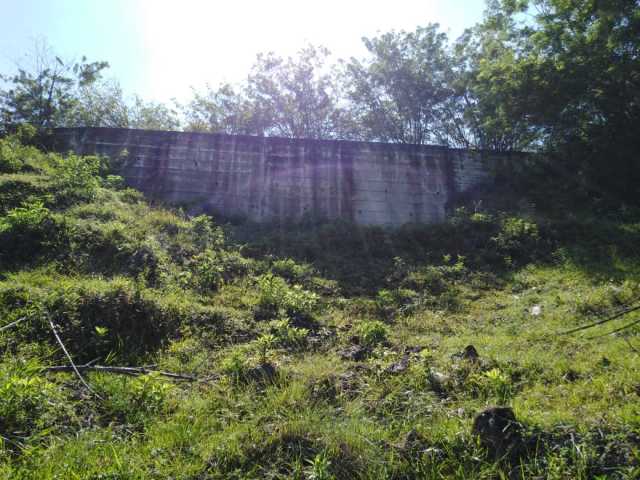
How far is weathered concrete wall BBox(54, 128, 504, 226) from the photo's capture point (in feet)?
28.2

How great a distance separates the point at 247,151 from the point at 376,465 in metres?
7.43

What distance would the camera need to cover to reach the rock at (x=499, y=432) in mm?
2357

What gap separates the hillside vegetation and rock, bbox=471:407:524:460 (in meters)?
0.03

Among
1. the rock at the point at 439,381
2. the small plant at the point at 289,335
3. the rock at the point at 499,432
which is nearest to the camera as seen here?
the rock at the point at 499,432

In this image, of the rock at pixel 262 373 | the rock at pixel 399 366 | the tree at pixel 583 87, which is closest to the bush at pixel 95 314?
the rock at pixel 262 373

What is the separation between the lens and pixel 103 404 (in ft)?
9.50

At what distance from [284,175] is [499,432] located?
7.06m

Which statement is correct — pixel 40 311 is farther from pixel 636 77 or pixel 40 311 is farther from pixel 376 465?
pixel 636 77

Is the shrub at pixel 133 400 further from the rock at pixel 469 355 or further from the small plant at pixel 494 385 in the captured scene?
the rock at pixel 469 355

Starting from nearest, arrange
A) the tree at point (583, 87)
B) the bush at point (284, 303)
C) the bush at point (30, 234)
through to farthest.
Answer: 1. the bush at point (284, 303)
2. the bush at point (30, 234)
3. the tree at point (583, 87)

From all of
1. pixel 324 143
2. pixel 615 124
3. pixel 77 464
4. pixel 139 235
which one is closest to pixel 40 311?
pixel 77 464

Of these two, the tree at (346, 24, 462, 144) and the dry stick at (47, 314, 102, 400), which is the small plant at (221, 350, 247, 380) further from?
the tree at (346, 24, 462, 144)

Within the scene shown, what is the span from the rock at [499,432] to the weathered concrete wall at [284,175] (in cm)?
622

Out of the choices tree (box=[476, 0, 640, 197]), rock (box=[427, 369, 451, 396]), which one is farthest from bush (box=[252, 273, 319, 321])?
tree (box=[476, 0, 640, 197])
